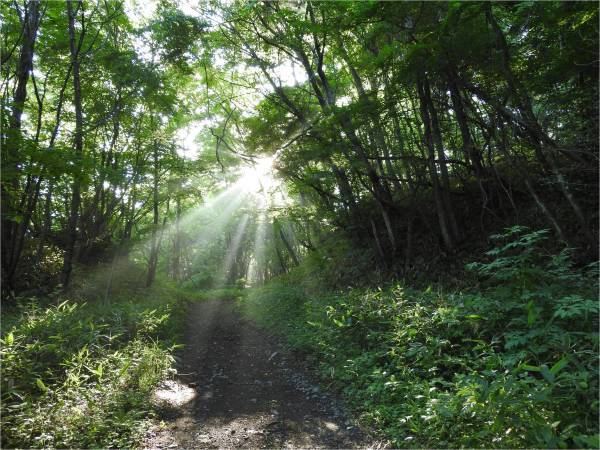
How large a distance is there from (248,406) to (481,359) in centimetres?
363

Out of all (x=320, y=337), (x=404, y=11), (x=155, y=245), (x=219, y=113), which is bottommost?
(x=320, y=337)

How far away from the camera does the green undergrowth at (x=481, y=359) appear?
316 cm

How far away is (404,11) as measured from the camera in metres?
6.36

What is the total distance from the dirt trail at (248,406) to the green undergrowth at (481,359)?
48cm

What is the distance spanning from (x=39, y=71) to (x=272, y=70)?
317 inches

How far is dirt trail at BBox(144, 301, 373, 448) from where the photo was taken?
171 inches

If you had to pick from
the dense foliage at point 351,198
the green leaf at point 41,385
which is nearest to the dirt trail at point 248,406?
the dense foliage at point 351,198

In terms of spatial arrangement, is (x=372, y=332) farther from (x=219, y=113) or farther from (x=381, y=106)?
(x=219, y=113)

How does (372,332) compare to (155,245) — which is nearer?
(372,332)

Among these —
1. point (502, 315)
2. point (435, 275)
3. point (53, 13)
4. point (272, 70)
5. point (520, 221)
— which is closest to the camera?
point (502, 315)

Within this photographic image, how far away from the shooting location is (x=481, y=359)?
4.39 metres

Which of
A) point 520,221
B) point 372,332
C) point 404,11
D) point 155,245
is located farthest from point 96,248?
point 520,221

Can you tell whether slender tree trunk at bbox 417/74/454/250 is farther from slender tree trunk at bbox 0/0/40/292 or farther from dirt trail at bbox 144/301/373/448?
slender tree trunk at bbox 0/0/40/292

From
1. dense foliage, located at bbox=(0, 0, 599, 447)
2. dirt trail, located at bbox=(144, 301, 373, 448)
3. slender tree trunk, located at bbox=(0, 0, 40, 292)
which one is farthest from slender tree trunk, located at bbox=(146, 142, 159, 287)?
dirt trail, located at bbox=(144, 301, 373, 448)
